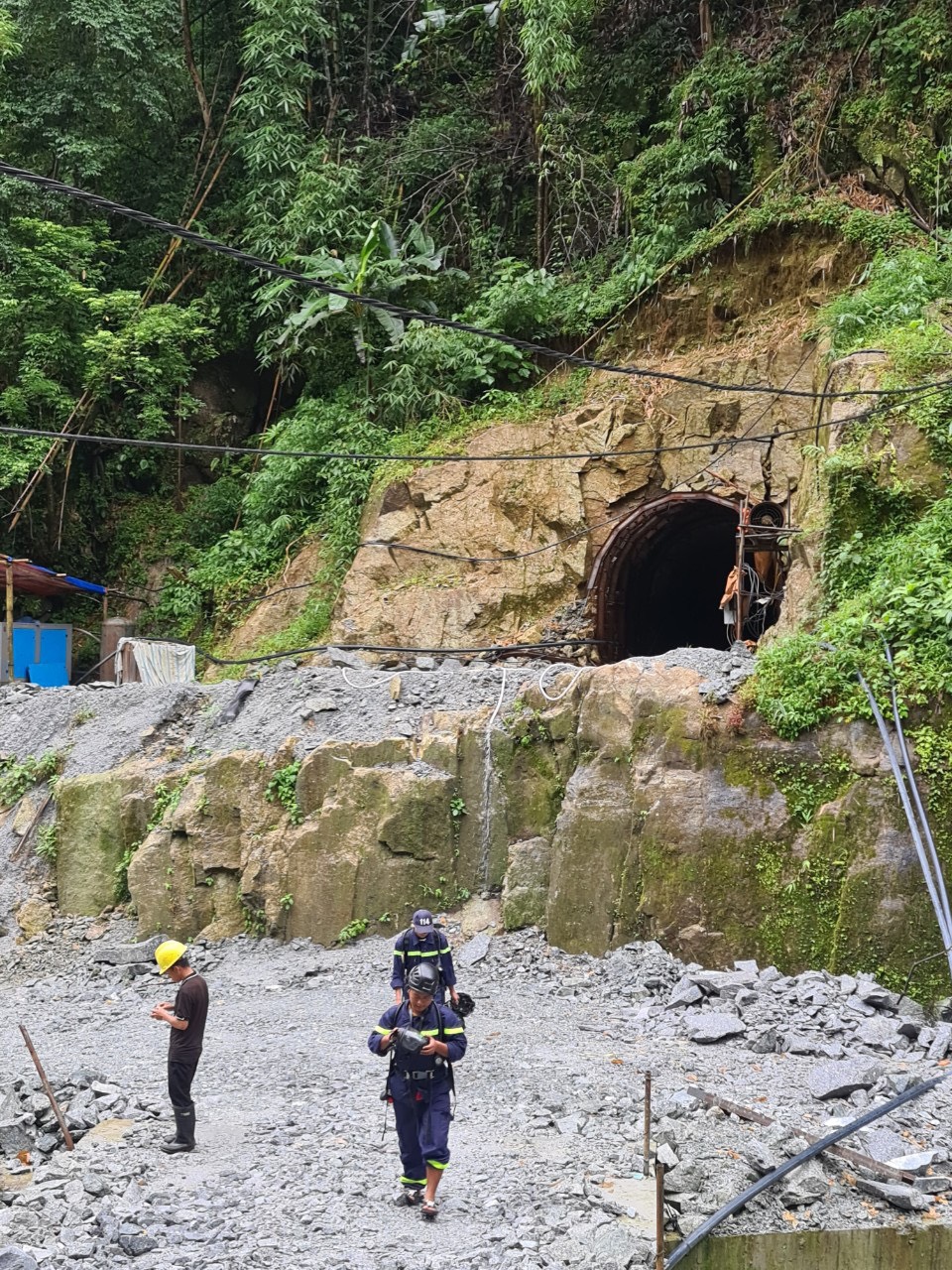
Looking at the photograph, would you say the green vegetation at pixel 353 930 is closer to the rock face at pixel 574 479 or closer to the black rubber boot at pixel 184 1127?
the rock face at pixel 574 479

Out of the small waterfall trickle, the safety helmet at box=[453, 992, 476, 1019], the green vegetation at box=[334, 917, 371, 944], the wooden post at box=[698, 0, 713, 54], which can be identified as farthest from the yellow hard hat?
the wooden post at box=[698, 0, 713, 54]

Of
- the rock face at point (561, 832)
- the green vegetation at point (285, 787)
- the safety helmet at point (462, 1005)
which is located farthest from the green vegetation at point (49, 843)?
the safety helmet at point (462, 1005)

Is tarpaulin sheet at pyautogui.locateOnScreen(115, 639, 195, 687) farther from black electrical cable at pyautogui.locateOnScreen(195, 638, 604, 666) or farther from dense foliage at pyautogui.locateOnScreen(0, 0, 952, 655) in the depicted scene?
dense foliage at pyautogui.locateOnScreen(0, 0, 952, 655)

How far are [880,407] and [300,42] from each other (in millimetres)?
14428

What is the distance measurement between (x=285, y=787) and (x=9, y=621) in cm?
757

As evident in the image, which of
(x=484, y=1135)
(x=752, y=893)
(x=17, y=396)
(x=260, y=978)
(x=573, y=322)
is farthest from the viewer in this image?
(x=17, y=396)

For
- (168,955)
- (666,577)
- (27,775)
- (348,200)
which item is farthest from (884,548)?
(348,200)

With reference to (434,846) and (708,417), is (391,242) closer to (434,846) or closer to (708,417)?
(708,417)

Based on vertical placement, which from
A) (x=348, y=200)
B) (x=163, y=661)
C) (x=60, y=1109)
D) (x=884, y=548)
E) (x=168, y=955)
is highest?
(x=348, y=200)

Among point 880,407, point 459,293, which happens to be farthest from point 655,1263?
point 459,293

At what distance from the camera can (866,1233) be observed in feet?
20.5

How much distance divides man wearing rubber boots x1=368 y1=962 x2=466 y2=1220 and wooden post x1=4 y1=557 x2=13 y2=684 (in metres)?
13.6

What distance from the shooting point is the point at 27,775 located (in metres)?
15.2

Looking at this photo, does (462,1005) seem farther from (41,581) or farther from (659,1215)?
(41,581)
